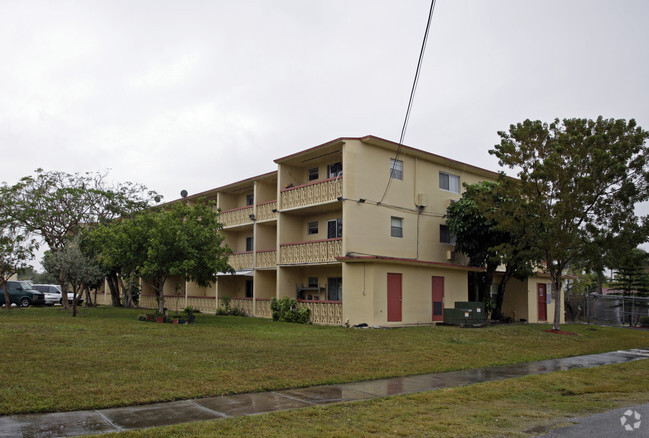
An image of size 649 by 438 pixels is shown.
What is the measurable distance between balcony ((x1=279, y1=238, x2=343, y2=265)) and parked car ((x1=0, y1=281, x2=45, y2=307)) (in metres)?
22.7

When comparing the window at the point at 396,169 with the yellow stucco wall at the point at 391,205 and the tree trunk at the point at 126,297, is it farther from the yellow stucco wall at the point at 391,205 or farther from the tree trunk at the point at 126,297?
the tree trunk at the point at 126,297

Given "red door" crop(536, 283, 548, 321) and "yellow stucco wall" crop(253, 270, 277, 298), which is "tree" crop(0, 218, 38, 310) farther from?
"red door" crop(536, 283, 548, 321)

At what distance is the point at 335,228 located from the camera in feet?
91.2

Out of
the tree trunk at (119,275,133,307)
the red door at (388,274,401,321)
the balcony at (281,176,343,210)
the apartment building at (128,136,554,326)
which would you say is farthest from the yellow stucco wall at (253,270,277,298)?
the tree trunk at (119,275,133,307)

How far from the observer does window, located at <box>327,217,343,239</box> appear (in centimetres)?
2739

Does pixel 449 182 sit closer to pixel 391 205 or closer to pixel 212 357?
pixel 391 205

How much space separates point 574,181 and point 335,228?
455 inches

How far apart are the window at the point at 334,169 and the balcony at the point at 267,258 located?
5438 millimetres

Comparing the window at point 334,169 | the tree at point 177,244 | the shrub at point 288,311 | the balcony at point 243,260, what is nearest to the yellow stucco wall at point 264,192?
the balcony at point 243,260

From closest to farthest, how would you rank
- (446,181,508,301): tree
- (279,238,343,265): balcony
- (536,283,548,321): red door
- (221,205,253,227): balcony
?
(279,238,343,265): balcony < (446,181,508,301): tree < (221,205,253,227): balcony < (536,283,548,321): red door

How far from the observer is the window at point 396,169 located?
26719mm

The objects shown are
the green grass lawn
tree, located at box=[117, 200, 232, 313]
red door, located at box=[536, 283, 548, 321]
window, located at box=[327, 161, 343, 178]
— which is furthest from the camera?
red door, located at box=[536, 283, 548, 321]

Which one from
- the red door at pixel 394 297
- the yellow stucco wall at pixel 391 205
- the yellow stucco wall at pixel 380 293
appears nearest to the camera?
the yellow stucco wall at pixel 380 293

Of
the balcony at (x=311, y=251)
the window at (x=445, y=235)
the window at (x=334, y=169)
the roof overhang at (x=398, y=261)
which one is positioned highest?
the window at (x=334, y=169)
